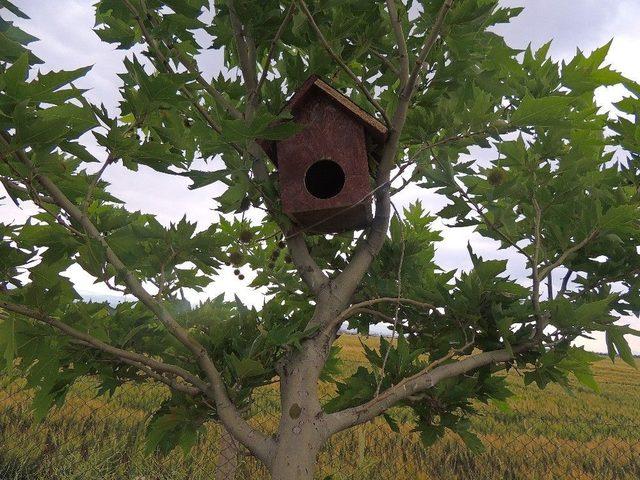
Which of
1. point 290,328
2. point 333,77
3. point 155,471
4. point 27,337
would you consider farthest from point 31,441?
point 333,77

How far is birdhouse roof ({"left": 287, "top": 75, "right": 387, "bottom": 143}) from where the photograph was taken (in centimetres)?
183

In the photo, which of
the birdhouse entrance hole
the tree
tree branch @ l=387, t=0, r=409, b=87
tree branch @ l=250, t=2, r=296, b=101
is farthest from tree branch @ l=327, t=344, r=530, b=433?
tree branch @ l=250, t=2, r=296, b=101

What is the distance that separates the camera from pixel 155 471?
396cm

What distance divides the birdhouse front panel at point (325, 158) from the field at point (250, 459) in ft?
5.39

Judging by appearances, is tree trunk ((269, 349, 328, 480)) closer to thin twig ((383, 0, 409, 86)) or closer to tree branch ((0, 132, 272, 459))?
tree branch ((0, 132, 272, 459))

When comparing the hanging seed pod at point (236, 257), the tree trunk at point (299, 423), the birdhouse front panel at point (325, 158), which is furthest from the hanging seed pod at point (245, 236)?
the tree trunk at point (299, 423)

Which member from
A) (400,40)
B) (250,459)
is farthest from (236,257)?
(250,459)

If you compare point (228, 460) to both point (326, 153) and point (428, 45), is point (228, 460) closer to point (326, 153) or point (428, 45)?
point (326, 153)

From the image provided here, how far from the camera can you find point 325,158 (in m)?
1.92

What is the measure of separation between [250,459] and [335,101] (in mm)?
3849

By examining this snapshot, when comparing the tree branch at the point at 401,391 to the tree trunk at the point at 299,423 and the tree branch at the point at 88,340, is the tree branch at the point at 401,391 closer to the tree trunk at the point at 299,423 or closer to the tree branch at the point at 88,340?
the tree trunk at the point at 299,423

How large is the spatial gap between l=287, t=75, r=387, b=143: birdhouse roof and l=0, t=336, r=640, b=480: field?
1.82m

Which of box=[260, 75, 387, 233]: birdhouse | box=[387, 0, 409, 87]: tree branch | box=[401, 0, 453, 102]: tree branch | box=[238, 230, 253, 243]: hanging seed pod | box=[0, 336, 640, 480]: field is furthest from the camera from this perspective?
box=[0, 336, 640, 480]: field

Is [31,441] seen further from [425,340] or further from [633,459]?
[633,459]
